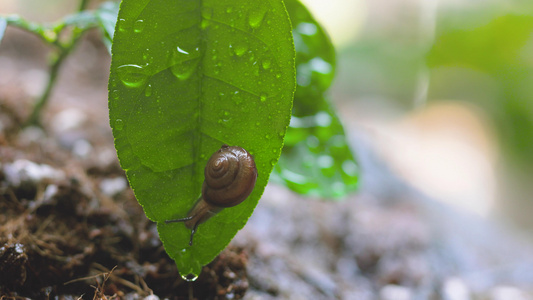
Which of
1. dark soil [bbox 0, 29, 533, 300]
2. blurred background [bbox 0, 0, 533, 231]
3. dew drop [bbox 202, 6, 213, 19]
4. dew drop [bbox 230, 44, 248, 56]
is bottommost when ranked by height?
dark soil [bbox 0, 29, 533, 300]

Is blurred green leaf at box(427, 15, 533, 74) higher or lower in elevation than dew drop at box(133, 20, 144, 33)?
higher

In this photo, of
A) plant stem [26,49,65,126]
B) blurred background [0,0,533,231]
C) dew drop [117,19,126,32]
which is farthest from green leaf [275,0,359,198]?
blurred background [0,0,533,231]

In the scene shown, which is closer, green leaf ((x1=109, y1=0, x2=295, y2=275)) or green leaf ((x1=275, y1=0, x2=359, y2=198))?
green leaf ((x1=109, y1=0, x2=295, y2=275))

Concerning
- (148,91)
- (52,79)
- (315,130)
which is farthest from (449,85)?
(148,91)

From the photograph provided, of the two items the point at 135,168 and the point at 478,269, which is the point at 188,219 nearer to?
the point at 135,168

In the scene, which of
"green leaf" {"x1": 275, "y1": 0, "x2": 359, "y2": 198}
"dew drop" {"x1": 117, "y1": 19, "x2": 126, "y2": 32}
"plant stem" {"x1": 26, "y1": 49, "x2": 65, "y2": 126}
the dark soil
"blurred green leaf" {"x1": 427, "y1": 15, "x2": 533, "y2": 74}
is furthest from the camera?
"blurred green leaf" {"x1": 427, "y1": 15, "x2": 533, "y2": 74}

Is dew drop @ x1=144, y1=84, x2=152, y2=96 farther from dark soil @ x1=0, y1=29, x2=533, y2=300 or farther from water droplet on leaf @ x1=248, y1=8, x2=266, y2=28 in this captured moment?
dark soil @ x1=0, y1=29, x2=533, y2=300

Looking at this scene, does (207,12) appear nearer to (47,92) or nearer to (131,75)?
(131,75)

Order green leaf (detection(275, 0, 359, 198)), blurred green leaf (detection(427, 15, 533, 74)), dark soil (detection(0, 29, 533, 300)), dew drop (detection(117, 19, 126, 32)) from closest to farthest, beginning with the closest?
1. dew drop (detection(117, 19, 126, 32))
2. dark soil (detection(0, 29, 533, 300))
3. green leaf (detection(275, 0, 359, 198))
4. blurred green leaf (detection(427, 15, 533, 74))
